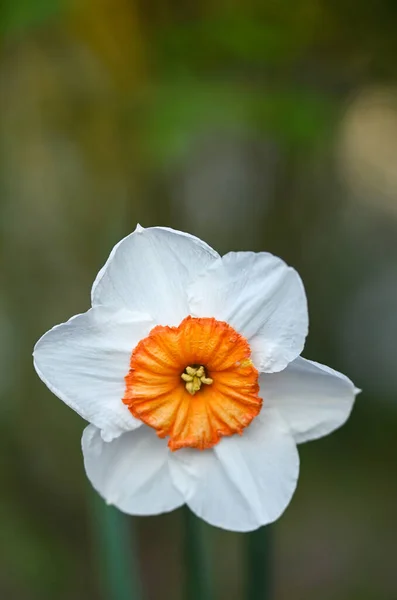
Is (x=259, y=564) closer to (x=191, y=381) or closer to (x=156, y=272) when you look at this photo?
(x=191, y=381)

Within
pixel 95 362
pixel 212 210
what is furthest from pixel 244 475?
pixel 212 210

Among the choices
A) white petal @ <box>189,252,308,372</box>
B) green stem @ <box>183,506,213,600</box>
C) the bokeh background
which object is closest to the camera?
white petal @ <box>189,252,308,372</box>

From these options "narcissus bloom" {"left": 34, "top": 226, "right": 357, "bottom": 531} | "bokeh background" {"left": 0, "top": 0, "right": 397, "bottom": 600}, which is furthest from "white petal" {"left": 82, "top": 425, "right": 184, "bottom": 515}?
"bokeh background" {"left": 0, "top": 0, "right": 397, "bottom": 600}

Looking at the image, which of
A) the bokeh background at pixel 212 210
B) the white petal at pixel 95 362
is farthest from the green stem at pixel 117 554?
the bokeh background at pixel 212 210

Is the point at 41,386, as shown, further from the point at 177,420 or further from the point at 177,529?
the point at 177,420

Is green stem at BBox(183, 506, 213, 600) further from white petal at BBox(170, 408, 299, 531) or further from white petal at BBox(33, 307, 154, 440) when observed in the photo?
white petal at BBox(33, 307, 154, 440)

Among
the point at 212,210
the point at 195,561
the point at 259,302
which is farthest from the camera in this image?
the point at 212,210
